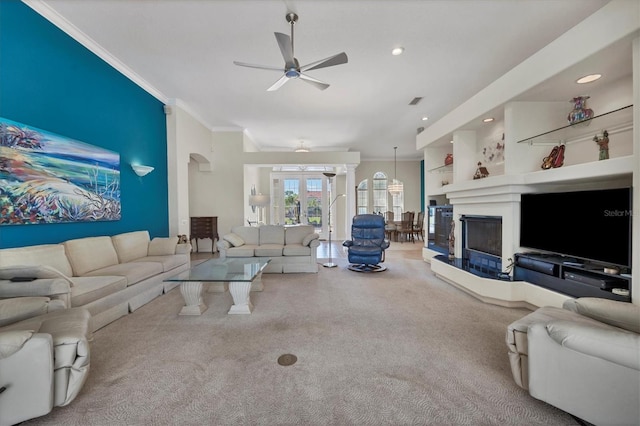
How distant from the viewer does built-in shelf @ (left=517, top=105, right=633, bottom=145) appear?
2529mm

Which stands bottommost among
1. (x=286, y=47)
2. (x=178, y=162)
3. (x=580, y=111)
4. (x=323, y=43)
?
(x=178, y=162)

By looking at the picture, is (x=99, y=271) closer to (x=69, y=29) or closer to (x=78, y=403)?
(x=78, y=403)

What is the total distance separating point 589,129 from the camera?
2848 mm

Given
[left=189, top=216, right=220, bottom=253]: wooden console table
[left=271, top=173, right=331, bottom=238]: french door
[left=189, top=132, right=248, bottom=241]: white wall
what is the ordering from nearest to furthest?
1. [left=189, top=216, right=220, bottom=253]: wooden console table
2. [left=189, top=132, right=248, bottom=241]: white wall
3. [left=271, top=173, right=331, bottom=238]: french door

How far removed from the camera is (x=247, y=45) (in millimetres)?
3191

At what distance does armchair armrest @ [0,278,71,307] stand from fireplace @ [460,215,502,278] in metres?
4.53

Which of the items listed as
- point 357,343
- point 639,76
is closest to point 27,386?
point 357,343

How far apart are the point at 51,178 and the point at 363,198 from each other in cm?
875

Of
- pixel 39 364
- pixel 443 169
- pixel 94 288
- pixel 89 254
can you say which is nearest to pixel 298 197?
pixel 443 169

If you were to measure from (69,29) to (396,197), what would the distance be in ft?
31.5

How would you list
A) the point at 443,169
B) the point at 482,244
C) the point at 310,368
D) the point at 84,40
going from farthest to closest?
the point at 443,169, the point at 482,244, the point at 84,40, the point at 310,368

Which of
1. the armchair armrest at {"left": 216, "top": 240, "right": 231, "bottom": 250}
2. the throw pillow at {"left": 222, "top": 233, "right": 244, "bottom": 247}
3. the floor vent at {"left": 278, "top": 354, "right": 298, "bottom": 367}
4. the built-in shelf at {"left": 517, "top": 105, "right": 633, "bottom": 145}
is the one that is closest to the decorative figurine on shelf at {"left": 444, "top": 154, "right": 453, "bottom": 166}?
the built-in shelf at {"left": 517, "top": 105, "right": 633, "bottom": 145}

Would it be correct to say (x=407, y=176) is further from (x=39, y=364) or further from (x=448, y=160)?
(x=39, y=364)

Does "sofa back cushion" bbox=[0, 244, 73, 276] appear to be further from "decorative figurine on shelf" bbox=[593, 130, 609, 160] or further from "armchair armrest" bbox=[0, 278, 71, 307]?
"decorative figurine on shelf" bbox=[593, 130, 609, 160]
